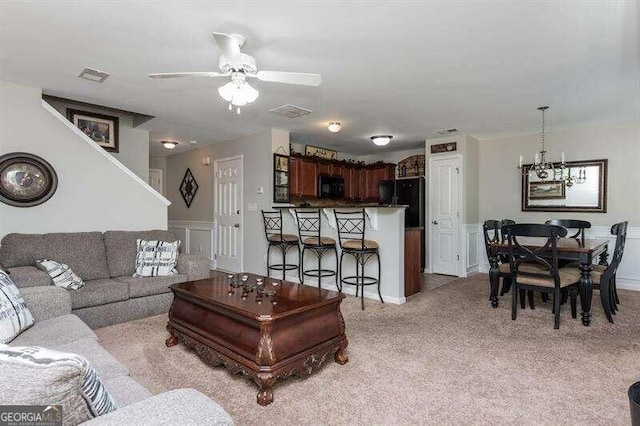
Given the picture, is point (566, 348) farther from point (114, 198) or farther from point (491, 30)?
point (114, 198)

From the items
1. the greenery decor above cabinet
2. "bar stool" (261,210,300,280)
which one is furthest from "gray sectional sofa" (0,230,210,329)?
the greenery decor above cabinet

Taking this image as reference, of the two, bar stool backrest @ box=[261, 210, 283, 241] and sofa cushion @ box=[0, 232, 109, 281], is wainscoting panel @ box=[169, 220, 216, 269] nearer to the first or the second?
bar stool backrest @ box=[261, 210, 283, 241]

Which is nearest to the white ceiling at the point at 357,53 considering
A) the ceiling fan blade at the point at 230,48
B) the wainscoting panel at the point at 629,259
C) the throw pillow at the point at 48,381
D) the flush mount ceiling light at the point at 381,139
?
the ceiling fan blade at the point at 230,48

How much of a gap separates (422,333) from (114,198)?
12.1 feet

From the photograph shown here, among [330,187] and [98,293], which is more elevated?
[330,187]

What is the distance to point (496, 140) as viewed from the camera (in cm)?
596

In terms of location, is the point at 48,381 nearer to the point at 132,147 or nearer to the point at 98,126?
the point at 98,126

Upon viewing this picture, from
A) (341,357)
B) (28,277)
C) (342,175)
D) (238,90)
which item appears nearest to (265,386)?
(341,357)

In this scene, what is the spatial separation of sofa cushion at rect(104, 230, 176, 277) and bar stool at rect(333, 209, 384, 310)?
2271mm

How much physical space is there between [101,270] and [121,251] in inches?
10.7

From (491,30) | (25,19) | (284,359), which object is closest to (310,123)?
(491,30)

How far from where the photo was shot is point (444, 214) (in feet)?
19.7

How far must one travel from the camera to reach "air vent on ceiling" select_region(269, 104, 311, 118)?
4.24 m

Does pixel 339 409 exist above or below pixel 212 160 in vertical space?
below
